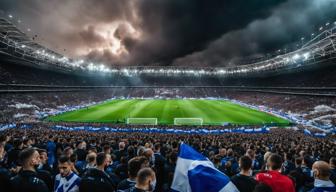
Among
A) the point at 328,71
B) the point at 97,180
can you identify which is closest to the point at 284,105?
the point at 328,71

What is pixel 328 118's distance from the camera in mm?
39906

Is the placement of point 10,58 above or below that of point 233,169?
above

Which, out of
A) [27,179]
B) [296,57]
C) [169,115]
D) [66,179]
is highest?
[296,57]

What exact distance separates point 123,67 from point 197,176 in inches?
5232

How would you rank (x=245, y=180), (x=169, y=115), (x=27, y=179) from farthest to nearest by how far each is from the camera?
(x=169, y=115), (x=245, y=180), (x=27, y=179)

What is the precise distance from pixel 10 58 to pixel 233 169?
64.1m

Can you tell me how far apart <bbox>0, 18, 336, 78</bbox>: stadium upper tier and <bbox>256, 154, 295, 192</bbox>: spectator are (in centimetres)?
4371

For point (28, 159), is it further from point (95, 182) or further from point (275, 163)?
point (275, 163)

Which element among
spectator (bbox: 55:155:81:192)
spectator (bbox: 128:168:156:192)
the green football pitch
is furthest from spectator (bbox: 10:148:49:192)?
the green football pitch

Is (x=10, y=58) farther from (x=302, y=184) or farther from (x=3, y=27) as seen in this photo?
(x=302, y=184)

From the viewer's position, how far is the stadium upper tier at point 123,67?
163ft

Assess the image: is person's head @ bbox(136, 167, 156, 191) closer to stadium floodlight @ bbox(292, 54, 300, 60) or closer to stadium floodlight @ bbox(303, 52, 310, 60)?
stadium floodlight @ bbox(303, 52, 310, 60)

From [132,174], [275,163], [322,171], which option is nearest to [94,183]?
[132,174]

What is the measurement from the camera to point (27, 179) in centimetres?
421
